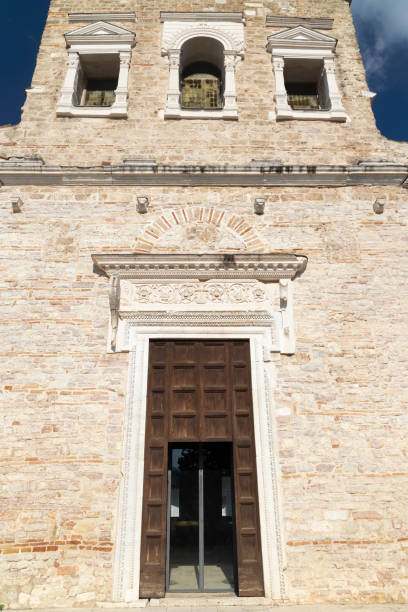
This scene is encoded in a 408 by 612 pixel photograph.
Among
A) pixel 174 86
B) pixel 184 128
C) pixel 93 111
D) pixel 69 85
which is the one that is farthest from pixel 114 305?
pixel 69 85

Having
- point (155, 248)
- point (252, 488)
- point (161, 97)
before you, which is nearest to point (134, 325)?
point (155, 248)

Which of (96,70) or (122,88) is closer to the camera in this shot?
(122,88)

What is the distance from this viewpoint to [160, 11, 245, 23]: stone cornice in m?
8.85

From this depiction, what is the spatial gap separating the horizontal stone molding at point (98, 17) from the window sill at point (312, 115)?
12.5 ft

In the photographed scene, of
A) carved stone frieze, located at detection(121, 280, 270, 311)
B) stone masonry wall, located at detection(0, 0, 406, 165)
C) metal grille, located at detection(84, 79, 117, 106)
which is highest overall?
metal grille, located at detection(84, 79, 117, 106)

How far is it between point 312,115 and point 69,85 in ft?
14.7

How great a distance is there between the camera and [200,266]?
6.43 meters

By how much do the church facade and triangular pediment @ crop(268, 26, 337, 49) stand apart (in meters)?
0.26

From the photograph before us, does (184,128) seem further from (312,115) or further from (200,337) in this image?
(200,337)

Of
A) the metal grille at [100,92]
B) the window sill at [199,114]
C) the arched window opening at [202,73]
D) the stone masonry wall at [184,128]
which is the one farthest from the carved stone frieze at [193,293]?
the metal grille at [100,92]

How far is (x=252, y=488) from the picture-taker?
215 inches

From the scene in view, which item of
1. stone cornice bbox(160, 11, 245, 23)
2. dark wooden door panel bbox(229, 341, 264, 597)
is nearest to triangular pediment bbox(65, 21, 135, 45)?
stone cornice bbox(160, 11, 245, 23)

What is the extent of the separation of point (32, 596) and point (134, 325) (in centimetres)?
335

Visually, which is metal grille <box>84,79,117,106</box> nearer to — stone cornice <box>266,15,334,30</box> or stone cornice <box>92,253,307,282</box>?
stone cornice <box>266,15,334,30</box>
